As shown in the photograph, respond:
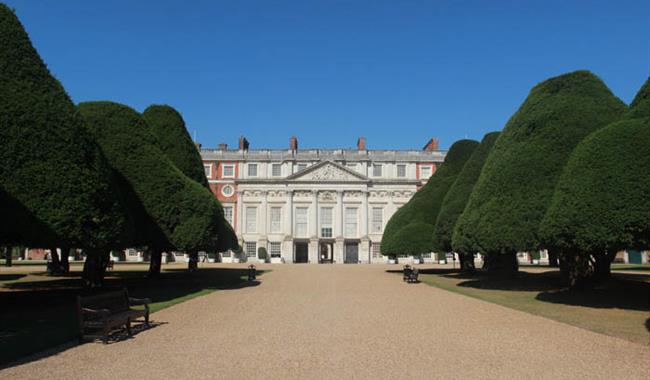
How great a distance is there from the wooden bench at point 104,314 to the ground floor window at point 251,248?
4970 cm

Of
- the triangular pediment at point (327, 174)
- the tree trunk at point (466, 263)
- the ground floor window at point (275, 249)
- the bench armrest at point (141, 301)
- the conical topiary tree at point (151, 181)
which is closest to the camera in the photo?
the bench armrest at point (141, 301)

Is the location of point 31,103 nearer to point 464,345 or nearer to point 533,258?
point 464,345

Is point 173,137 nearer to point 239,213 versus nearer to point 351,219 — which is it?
point 239,213

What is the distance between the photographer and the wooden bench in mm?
8461

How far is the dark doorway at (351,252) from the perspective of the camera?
199ft

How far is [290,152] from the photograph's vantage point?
63000 millimetres

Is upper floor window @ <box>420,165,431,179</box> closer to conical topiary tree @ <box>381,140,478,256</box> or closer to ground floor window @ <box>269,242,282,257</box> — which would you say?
ground floor window @ <box>269,242,282,257</box>

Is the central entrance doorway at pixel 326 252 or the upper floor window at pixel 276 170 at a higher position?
the upper floor window at pixel 276 170

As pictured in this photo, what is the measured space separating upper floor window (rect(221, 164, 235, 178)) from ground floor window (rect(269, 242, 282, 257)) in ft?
33.1

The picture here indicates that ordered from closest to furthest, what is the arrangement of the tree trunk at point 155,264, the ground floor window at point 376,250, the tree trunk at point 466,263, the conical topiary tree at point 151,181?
the conical topiary tree at point 151,181
the tree trunk at point 155,264
the tree trunk at point 466,263
the ground floor window at point 376,250

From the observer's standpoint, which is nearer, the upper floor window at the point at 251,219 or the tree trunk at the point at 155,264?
the tree trunk at the point at 155,264

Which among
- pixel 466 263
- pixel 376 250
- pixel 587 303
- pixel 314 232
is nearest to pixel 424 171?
pixel 376 250

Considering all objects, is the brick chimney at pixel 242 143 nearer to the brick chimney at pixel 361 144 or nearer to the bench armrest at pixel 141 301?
the brick chimney at pixel 361 144

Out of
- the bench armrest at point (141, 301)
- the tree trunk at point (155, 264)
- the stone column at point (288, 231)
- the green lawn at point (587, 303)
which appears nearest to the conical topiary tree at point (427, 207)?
the green lawn at point (587, 303)
